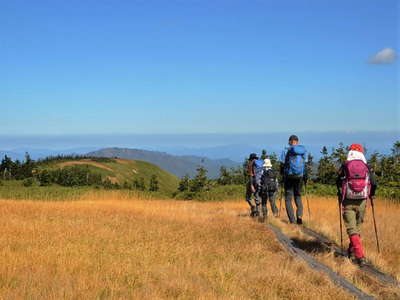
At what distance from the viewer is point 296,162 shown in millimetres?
13055

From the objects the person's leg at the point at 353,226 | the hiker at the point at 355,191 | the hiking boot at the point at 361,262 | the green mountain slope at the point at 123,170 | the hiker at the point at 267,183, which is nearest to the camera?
the hiking boot at the point at 361,262

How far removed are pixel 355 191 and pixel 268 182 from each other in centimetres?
591

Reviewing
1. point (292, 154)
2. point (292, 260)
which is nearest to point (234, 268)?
point (292, 260)

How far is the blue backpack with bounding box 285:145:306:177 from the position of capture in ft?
42.7

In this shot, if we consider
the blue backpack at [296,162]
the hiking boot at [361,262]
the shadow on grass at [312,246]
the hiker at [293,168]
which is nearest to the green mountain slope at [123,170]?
the hiker at [293,168]

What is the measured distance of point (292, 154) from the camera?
13.1 metres

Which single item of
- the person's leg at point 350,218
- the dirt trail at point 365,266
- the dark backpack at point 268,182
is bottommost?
the dirt trail at point 365,266

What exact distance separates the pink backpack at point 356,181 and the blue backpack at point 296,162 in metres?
4.00

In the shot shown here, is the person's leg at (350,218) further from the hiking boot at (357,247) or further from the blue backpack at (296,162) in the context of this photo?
the blue backpack at (296,162)

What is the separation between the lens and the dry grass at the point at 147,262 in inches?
238

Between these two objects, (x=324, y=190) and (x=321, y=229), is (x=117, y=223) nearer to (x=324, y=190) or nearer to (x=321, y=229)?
(x=321, y=229)

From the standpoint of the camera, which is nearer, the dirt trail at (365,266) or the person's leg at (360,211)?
the dirt trail at (365,266)

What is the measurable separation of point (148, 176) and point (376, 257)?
2700 inches

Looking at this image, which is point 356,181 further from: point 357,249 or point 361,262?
point 361,262
